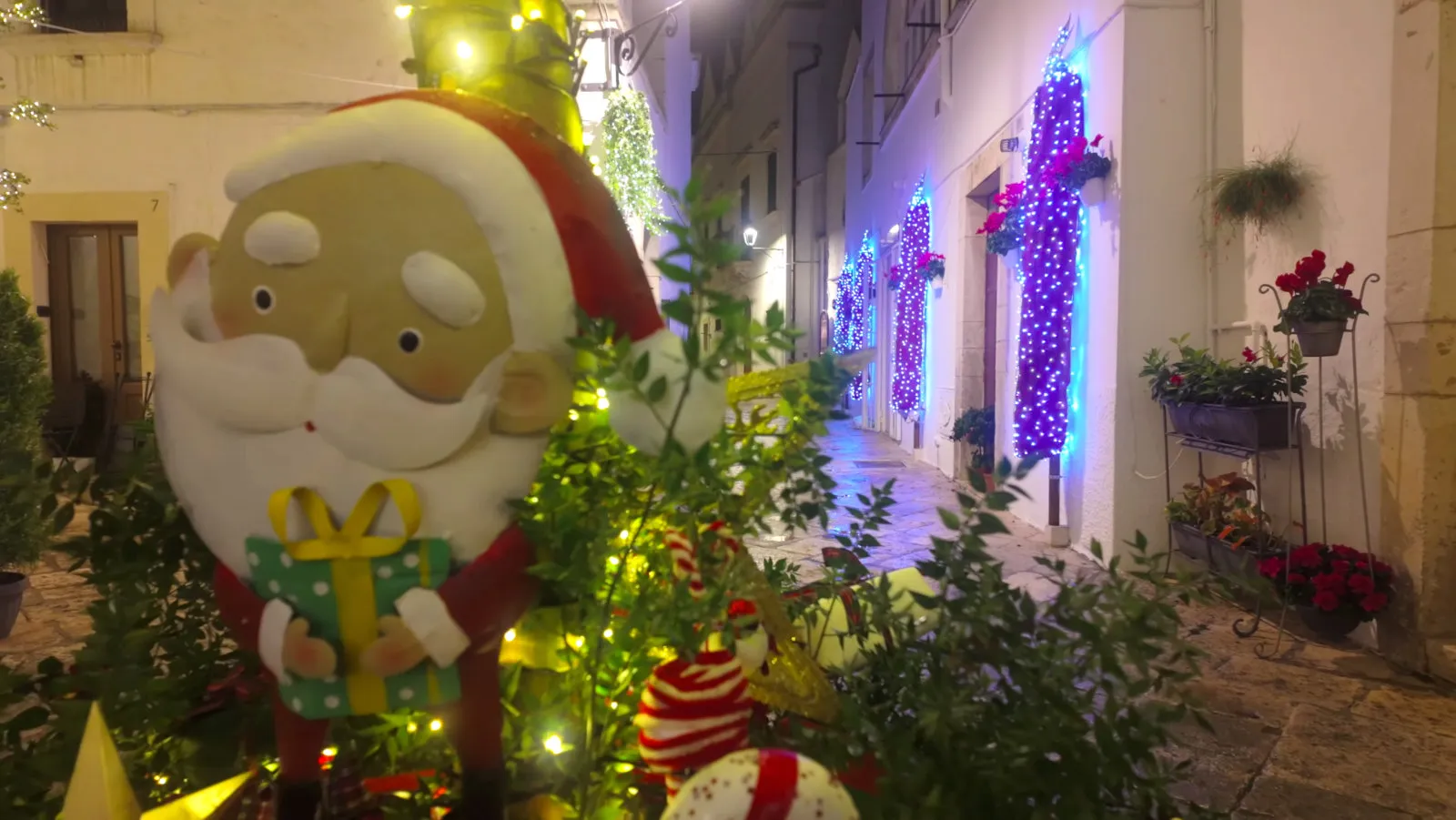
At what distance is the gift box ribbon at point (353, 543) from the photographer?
1149mm

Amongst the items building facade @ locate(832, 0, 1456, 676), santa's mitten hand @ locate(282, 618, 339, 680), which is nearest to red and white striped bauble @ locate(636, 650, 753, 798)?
santa's mitten hand @ locate(282, 618, 339, 680)

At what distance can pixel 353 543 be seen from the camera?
1148mm

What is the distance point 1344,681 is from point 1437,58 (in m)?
2.17

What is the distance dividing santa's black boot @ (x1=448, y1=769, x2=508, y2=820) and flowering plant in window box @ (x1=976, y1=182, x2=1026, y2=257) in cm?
501

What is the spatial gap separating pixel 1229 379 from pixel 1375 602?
1.02m

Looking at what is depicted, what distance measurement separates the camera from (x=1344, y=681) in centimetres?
307

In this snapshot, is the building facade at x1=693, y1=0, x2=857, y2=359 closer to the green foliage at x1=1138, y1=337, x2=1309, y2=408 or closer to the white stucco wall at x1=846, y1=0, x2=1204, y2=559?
the white stucco wall at x1=846, y1=0, x2=1204, y2=559

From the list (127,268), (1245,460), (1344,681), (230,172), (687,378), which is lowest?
(1344,681)

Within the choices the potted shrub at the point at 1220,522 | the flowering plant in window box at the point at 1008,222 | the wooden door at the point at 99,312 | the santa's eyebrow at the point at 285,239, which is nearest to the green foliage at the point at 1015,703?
the santa's eyebrow at the point at 285,239

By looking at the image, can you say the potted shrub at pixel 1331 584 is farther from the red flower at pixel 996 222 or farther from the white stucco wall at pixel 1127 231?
the red flower at pixel 996 222

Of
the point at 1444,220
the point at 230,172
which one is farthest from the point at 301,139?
the point at 1444,220

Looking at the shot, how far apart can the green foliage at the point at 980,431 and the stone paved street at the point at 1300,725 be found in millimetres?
2756

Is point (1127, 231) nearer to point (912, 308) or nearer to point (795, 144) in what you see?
point (912, 308)

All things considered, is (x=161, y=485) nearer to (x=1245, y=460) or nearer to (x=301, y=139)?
(x=301, y=139)
